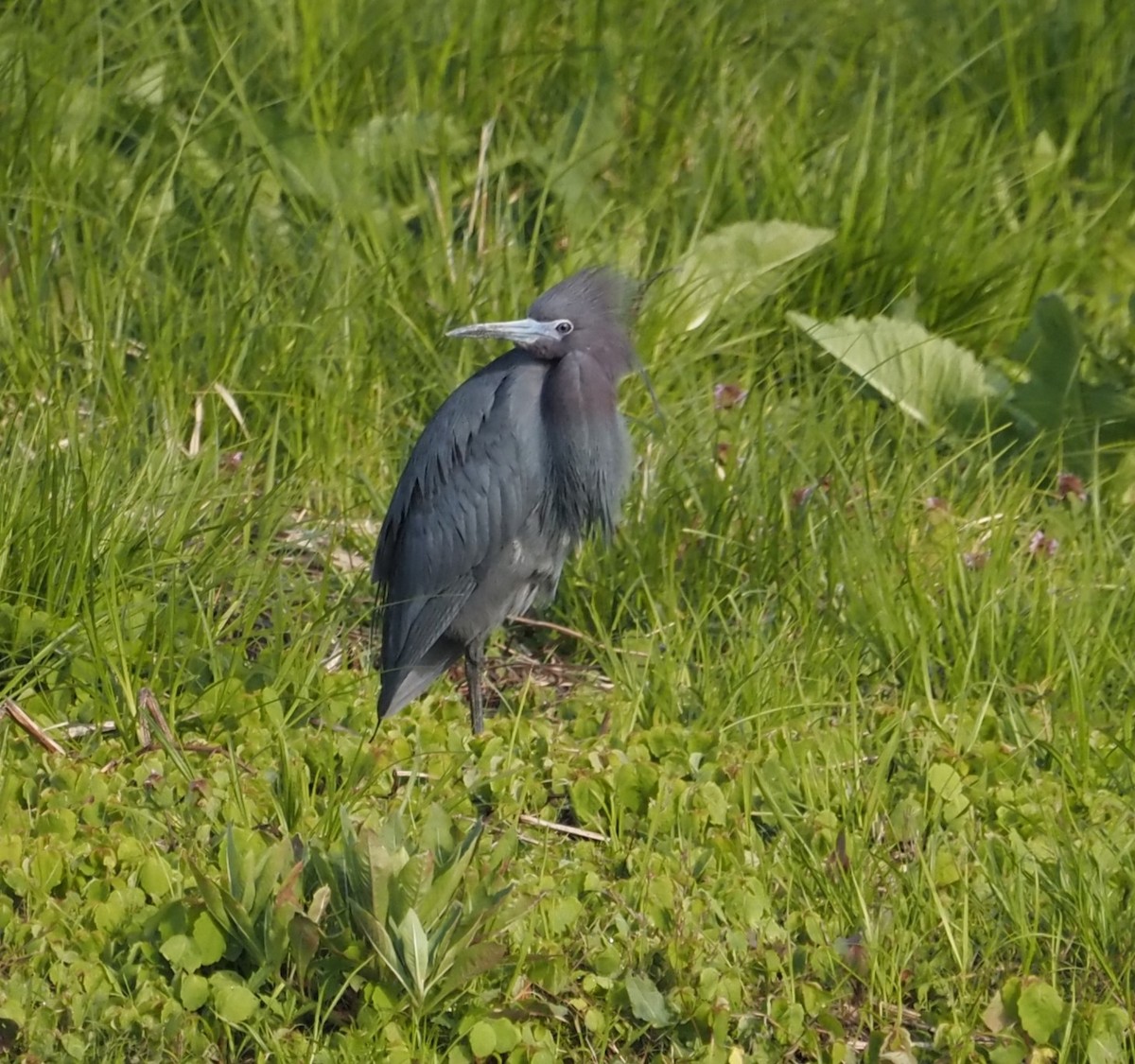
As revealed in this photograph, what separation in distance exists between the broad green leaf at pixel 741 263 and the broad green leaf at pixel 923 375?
24cm

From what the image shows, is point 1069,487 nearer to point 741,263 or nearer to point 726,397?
point 726,397

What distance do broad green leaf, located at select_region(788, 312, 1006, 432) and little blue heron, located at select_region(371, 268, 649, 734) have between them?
92 centimetres

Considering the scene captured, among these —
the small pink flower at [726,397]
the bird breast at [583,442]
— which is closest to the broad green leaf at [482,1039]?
the bird breast at [583,442]

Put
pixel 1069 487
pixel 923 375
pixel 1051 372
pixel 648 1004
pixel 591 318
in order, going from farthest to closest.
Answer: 1. pixel 923 375
2. pixel 1051 372
3. pixel 1069 487
4. pixel 591 318
5. pixel 648 1004

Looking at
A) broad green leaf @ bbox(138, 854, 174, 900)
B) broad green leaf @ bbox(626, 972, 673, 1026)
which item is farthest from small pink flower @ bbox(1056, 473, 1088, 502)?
broad green leaf @ bbox(138, 854, 174, 900)

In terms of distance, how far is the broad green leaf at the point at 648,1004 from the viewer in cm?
291

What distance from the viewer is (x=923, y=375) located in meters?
4.79

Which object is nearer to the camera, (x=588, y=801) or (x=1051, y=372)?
(x=588, y=801)

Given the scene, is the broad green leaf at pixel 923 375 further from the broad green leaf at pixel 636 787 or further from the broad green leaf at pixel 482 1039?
the broad green leaf at pixel 482 1039

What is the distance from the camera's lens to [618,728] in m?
3.83

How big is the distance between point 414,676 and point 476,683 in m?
0.14

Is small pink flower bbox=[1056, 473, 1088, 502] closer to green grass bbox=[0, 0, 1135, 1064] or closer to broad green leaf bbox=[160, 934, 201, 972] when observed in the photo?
green grass bbox=[0, 0, 1135, 1064]

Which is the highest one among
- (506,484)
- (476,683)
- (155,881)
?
(506,484)

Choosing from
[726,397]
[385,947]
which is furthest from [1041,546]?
[385,947]
